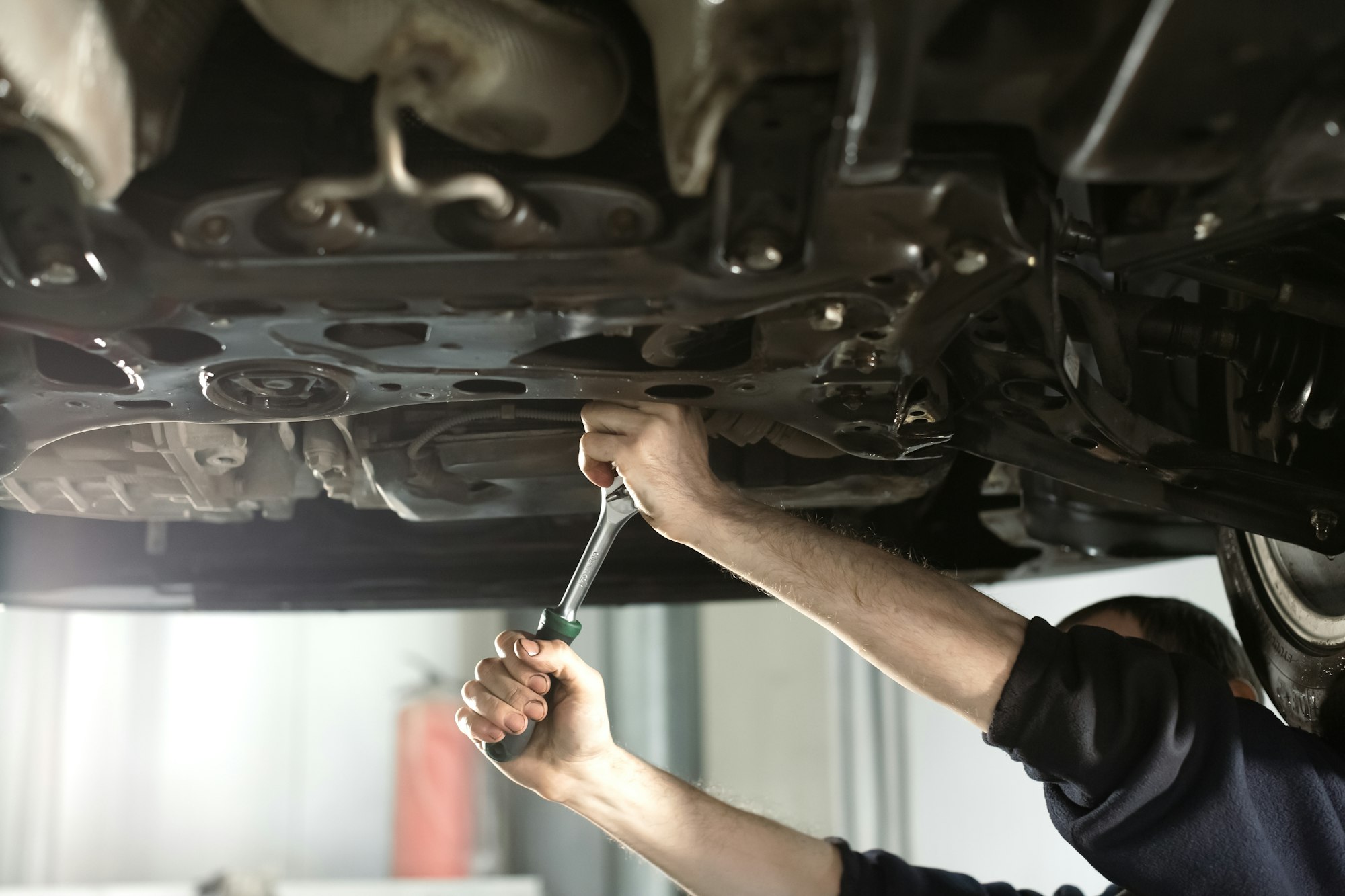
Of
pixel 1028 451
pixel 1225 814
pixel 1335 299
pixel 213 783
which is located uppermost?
pixel 1335 299

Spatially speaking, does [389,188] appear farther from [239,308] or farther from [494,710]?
[494,710]

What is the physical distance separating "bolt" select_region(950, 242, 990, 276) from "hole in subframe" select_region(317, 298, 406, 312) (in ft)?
1.11

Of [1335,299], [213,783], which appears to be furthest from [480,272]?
[213,783]

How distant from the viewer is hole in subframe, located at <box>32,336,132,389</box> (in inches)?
33.4

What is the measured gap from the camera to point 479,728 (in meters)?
1.14

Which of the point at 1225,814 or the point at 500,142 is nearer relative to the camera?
the point at 500,142

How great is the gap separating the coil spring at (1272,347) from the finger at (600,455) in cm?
44

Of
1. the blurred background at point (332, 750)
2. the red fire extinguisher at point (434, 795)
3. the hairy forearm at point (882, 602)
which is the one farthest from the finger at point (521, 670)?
the red fire extinguisher at point (434, 795)

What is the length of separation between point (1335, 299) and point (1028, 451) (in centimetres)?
25

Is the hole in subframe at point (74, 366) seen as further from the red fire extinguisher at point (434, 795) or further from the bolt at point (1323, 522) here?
the red fire extinguisher at point (434, 795)

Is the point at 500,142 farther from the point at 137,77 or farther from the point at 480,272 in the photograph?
the point at 137,77

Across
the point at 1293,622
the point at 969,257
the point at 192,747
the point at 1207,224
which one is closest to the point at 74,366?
the point at 969,257

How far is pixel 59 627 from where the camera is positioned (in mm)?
3289

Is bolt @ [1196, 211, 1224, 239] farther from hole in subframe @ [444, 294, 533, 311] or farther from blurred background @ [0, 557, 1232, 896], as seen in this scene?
blurred background @ [0, 557, 1232, 896]
